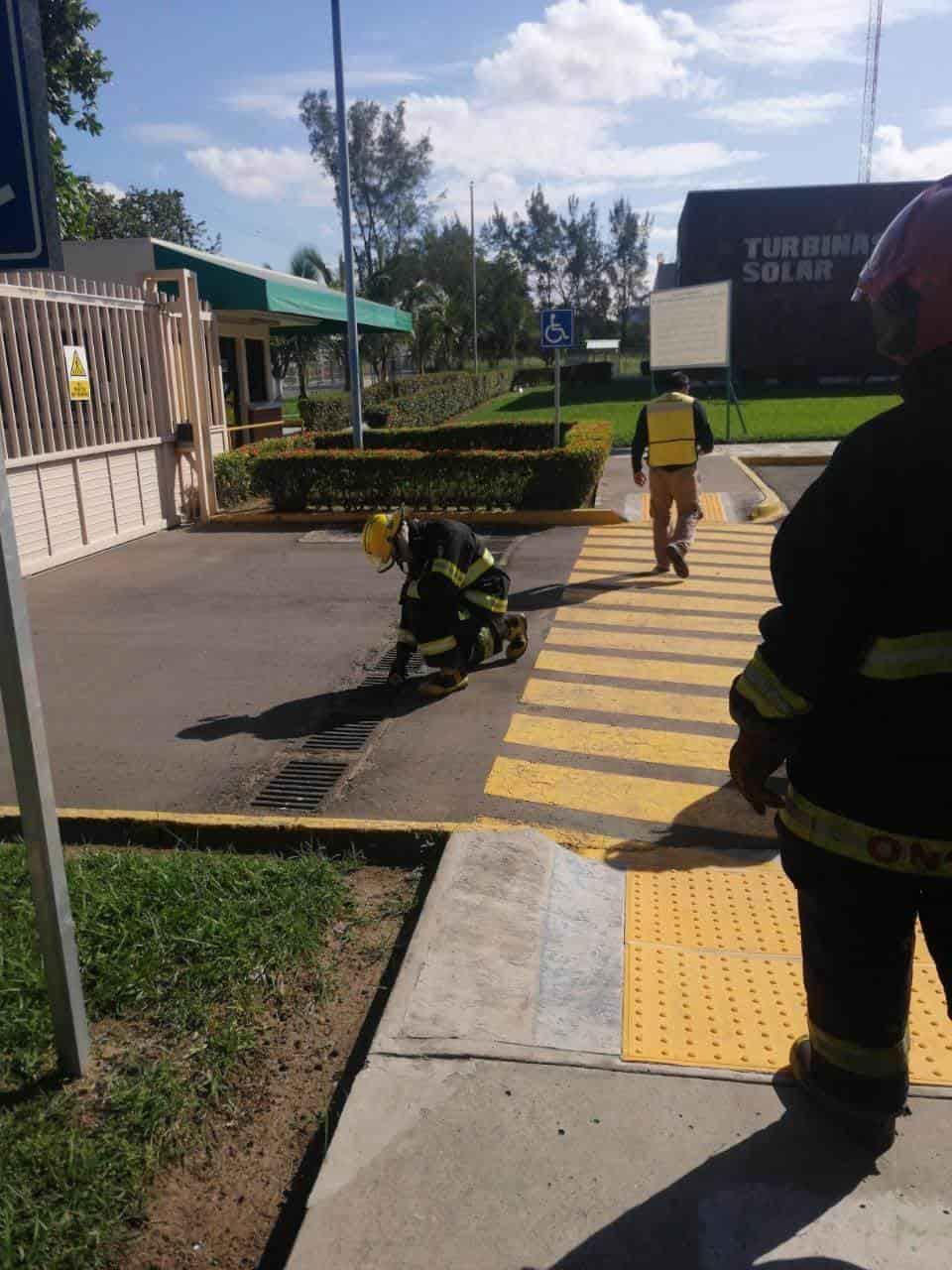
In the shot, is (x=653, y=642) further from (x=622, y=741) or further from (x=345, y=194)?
(x=345, y=194)

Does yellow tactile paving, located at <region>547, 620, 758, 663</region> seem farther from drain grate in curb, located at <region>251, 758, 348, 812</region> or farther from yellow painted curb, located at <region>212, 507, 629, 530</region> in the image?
yellow painted curb, located at <region>212, 507, 629, 530</region>

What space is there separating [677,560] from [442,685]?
3673mm

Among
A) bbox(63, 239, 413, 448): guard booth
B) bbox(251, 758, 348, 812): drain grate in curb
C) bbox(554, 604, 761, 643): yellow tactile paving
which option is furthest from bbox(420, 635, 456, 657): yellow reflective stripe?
bbox(63, 239, 413, 448): guard booth

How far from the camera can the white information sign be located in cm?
2080

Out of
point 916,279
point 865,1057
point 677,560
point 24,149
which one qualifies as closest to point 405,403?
point 677,560

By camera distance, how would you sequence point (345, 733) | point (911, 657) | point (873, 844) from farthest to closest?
point (345, 733)
point (873, 844)
point (911, 657)

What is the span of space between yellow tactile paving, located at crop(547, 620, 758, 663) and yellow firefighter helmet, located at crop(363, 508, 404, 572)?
1803 mm

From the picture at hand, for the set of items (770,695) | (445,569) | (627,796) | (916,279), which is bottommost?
(627,796)

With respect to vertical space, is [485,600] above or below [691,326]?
below

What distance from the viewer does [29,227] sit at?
2.36m

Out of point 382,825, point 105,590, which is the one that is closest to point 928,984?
point 382,825

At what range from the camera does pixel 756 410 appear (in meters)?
30.8

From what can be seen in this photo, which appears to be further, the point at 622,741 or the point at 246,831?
the point at 622,741

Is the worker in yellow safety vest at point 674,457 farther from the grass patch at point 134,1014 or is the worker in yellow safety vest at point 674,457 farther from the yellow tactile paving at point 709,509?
the grass patch at point 134,1014
